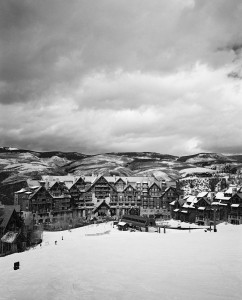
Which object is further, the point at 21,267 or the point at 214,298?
the point at 21,267

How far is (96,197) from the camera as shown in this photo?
10525 centimetres

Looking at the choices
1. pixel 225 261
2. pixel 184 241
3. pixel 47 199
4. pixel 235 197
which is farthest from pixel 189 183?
pixel 225 261

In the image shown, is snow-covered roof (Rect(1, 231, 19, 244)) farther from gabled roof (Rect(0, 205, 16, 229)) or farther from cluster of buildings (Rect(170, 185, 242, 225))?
cluster of buildings (Rect(170, 185, 242, 225))

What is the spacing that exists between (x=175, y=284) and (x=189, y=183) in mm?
134659

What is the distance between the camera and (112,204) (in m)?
105

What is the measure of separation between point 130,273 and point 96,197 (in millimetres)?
76512

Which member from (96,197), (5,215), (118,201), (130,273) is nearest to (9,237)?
(5,215)

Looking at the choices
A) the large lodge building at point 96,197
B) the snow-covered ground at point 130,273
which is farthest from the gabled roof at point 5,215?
the large lodge building at point 96,197

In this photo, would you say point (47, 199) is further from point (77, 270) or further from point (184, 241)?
point (77, 270)

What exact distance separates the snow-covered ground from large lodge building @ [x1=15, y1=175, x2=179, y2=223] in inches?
1803

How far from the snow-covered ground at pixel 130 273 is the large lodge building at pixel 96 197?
45798 mm

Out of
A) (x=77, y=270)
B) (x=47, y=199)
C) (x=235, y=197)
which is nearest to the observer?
(x=77, y=270)

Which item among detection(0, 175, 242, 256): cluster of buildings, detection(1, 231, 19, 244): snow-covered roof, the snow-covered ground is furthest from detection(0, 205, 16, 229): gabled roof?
the snow-covered ground

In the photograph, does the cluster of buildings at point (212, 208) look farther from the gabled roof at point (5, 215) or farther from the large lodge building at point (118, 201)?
the gabled roof at point (5, 215)
